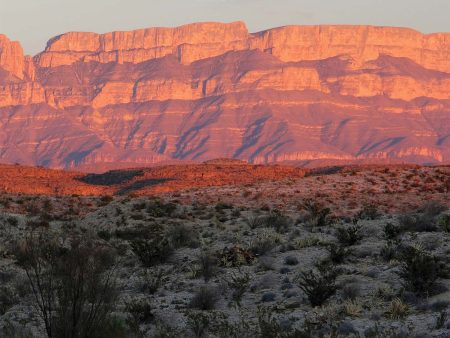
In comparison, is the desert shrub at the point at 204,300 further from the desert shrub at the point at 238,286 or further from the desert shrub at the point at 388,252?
the desert shrub at the point at 388,252

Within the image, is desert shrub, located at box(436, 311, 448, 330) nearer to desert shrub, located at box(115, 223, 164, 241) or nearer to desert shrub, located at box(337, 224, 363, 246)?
desert shrub, located at box(337, 224, 363, 246)

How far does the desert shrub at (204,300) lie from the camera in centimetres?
2092

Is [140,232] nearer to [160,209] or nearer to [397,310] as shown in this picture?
[160,209]

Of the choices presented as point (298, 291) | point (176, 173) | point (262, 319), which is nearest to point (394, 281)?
point (298, 291)

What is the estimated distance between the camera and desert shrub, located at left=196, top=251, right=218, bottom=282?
79.2 ft

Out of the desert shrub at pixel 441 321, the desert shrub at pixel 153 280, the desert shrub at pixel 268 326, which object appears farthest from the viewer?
the desert shrub at pixel 153 280

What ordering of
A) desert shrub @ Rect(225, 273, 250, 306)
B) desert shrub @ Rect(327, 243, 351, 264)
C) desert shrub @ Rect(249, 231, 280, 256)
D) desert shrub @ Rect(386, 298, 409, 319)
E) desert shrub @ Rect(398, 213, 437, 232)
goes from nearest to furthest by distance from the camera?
desert shrub @ Rect(386, 298, 409, 319)
desert shrub @ Rect(225, 273, 250, 306)
desert shrub @ Rect(327, 243, 351, 264)
desert shrub @ Rect(249, 231, 280, 256)
desert shrub @ Rect(398, 213, 437, 232)

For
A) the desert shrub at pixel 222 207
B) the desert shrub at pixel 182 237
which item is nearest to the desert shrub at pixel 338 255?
the desert shrub at pixel 182 237

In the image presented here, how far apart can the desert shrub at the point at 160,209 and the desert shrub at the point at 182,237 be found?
903 centimetres

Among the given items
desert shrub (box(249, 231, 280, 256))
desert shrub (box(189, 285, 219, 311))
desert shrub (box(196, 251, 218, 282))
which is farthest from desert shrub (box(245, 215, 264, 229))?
desert shrub (box(189, 285, 219, 311))

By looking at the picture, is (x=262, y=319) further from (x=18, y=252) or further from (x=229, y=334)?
(x=18, y=252)

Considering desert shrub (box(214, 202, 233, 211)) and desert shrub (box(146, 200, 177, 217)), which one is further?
desert shrub (box(214, 202, 233, 211))

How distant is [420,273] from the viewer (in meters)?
20.1

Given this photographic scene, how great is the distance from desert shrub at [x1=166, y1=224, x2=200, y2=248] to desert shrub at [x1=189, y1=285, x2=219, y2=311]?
887 cm
